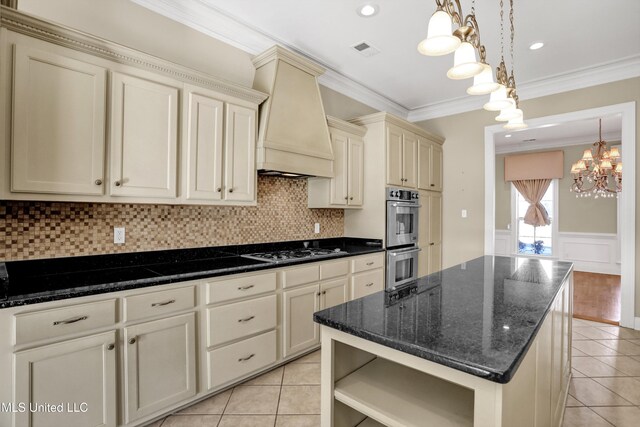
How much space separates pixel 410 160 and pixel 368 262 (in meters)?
1.56

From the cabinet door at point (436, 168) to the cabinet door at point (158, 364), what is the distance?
3.77m

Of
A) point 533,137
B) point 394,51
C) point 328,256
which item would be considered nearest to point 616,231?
point 533,137

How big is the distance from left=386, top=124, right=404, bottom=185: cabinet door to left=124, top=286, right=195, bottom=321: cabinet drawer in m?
2.54

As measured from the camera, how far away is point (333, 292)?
9.92 ft

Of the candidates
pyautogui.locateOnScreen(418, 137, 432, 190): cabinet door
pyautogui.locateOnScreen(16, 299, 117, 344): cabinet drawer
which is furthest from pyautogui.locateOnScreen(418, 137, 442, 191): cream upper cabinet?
pyautogui.locateOnScreen(16, 299, 117, 344): cabinet drawer

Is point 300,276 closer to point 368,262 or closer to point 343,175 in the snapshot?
point 368,262

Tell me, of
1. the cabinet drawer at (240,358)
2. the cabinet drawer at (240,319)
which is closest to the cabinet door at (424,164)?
the cabinet drawer at (240,319)

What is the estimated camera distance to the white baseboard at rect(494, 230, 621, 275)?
6.42m

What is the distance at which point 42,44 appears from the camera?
1.68 metres

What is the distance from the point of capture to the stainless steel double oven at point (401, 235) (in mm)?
3695

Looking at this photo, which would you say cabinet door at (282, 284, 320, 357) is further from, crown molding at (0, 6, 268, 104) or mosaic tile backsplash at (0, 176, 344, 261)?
crown molding at (0, 6, 268, 104)

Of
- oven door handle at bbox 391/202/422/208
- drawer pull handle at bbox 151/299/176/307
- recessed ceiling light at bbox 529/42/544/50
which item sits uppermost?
recessed ceiling light at bbox 529/42/544/50

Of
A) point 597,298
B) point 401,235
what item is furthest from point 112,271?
point 597,298

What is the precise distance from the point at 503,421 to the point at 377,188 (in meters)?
Result: 3.06
